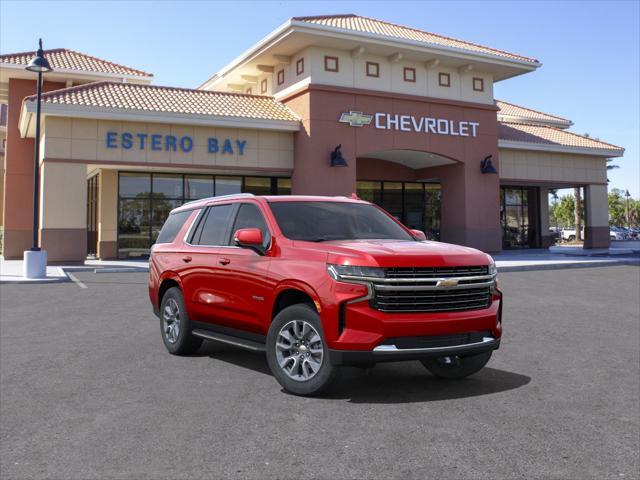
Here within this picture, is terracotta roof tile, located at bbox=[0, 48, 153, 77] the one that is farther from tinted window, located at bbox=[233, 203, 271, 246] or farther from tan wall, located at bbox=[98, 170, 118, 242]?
tinted window, located at bbox=[233, 203, 271, 246]

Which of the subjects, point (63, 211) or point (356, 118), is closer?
point (63, 211)

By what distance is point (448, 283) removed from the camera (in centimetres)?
522

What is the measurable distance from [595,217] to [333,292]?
34.1m

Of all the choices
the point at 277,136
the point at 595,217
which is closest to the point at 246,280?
the point at 277,136

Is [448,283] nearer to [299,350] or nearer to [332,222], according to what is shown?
[299,350]

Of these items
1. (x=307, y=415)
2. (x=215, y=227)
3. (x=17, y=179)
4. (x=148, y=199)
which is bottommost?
(x=307, y=415)

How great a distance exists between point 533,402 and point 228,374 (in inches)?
123

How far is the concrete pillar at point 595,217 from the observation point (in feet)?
114

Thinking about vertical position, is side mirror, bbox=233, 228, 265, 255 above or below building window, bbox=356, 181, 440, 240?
below

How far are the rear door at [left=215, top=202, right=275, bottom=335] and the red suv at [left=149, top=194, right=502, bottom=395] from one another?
0.04 feet

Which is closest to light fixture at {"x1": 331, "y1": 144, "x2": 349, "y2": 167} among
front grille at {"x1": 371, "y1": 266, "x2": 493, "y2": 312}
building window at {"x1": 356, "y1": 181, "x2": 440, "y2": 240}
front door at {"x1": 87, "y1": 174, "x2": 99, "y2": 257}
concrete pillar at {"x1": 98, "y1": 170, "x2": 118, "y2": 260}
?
building window at {"x1": 356, "y1": 181, "x2": 440, "y2": 240}

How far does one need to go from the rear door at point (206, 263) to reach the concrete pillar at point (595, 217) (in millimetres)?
32209

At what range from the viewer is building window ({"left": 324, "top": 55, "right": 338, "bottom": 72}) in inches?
1003

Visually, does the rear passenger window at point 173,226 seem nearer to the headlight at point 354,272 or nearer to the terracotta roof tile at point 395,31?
the headlight at point 354,272
